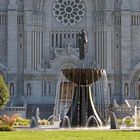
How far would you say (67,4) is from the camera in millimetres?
77250

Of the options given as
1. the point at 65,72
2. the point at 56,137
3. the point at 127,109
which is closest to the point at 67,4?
the point at 127,109

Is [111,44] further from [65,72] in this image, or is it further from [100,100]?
[65,72]

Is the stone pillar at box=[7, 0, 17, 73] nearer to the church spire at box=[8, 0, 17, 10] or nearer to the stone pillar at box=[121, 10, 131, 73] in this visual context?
the church spire at box=[8, 0, 17, 10]

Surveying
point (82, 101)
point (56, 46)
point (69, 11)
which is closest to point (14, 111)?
point (56, 46)

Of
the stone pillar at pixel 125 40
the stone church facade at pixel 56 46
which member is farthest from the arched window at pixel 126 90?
the stone pillar at pixel 125 40

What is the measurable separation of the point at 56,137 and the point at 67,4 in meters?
50.2

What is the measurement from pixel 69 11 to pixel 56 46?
443 centimetres

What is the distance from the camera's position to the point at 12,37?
74.5 metres

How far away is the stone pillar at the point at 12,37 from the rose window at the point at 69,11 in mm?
4896

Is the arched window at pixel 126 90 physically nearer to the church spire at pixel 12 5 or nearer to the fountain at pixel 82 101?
the church spire at pixel 12 5

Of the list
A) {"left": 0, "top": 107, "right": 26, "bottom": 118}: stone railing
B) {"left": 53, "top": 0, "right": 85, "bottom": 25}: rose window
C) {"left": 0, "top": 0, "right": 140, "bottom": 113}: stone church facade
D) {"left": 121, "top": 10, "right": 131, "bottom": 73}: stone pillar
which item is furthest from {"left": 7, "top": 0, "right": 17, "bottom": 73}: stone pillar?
{"left": 121, "top": 10, "right": 131, "bottom": 73}: stone pillar

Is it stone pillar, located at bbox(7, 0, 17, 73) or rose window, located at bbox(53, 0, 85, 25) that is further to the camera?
rose window, located at bbox(53, 0, 85, 25)

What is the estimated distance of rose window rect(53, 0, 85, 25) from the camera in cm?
7675

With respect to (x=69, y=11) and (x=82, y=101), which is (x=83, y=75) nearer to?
(x=82, y=101)
